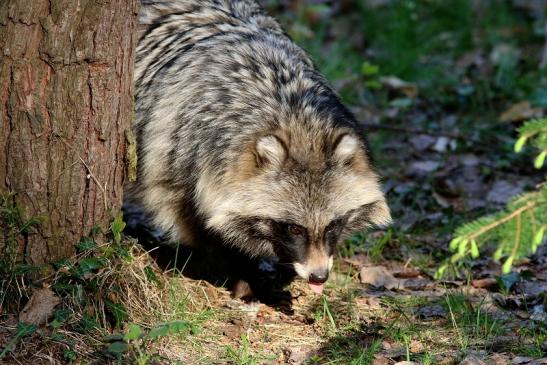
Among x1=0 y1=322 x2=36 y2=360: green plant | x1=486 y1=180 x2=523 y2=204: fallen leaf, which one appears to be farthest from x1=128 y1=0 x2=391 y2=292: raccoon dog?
x1=486 y1=180 x2=523 y2=204: fallen leaf

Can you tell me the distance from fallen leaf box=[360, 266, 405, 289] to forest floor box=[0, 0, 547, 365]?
0.04ft

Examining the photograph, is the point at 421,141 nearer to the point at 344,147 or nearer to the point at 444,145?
the point at 444,145

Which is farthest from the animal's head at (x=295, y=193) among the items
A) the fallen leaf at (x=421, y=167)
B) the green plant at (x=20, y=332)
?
the fallen leaf at (x=421, y=167)

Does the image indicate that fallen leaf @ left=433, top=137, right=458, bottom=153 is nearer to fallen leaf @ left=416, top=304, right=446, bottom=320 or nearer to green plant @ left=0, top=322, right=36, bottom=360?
fallen leaf @ left=416, top=304, right=446, bottom=320

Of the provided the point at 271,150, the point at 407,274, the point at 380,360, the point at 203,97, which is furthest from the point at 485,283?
→ the point at 203,97

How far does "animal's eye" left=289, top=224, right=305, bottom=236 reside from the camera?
4.71m

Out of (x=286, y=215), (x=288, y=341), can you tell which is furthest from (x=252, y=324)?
(x=286, y=215)

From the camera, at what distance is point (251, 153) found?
185 inches

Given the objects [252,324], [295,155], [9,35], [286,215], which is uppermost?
[9,35]

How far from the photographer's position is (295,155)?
183 inches

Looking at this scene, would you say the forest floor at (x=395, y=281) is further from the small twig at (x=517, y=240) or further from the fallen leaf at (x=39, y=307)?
the small twig at (x=517, y=240)

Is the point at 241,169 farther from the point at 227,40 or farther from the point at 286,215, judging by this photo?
the point at 227,40

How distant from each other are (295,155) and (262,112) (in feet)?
1.16

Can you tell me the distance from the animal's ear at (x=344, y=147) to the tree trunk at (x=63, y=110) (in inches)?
43.4
